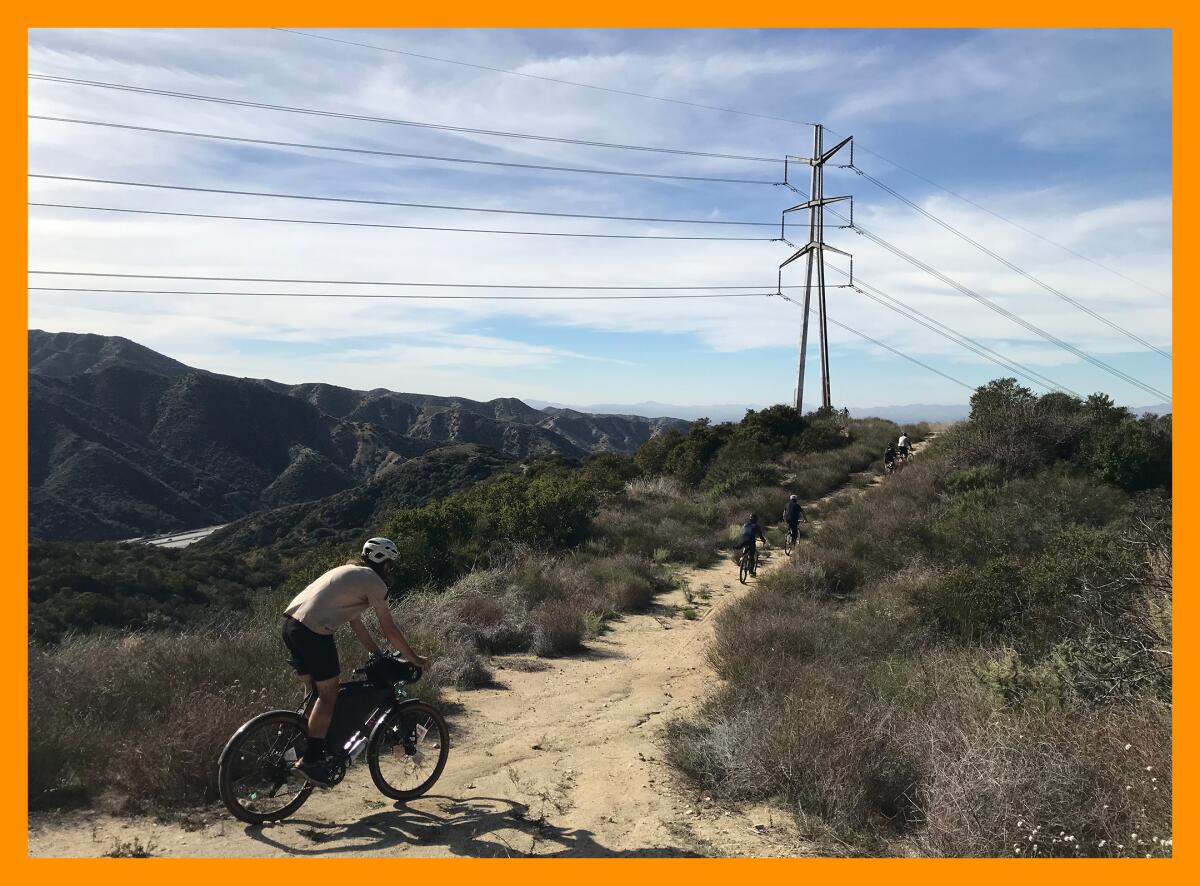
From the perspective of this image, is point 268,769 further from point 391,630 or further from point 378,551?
point 378,551

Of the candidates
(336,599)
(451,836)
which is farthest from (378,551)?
(451,836)

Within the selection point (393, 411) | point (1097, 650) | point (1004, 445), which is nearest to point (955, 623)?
point (1097, 650)

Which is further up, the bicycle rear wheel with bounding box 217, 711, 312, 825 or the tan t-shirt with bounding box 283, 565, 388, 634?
the tan t-shirt with bounding box 283, 565, 388, 634

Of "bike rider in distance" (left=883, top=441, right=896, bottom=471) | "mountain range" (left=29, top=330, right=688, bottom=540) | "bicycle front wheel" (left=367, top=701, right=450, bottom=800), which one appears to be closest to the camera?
"bicycle front wheel" (left=367, top=701, right=450, bottom=800)

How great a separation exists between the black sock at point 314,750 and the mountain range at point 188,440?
53.0m

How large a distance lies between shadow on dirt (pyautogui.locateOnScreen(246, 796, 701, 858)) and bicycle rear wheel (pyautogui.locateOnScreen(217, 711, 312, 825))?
0.14 metres

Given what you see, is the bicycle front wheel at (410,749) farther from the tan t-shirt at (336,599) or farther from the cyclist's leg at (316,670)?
the tan t-shirt at (336,599)

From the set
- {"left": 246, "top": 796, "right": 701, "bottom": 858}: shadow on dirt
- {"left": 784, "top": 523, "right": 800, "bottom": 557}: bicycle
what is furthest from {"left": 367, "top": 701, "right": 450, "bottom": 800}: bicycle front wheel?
{"left": 784, "top": 523, "right": 800, "bottom": 557}: bicycle

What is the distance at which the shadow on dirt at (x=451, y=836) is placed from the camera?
16.3 feet

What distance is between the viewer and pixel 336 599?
5191 mm

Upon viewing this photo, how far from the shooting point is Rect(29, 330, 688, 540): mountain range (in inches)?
2822

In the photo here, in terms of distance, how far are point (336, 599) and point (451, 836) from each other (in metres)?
1.87

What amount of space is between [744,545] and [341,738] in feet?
41.5

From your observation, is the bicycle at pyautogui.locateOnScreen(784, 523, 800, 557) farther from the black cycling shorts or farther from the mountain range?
the mountain range
